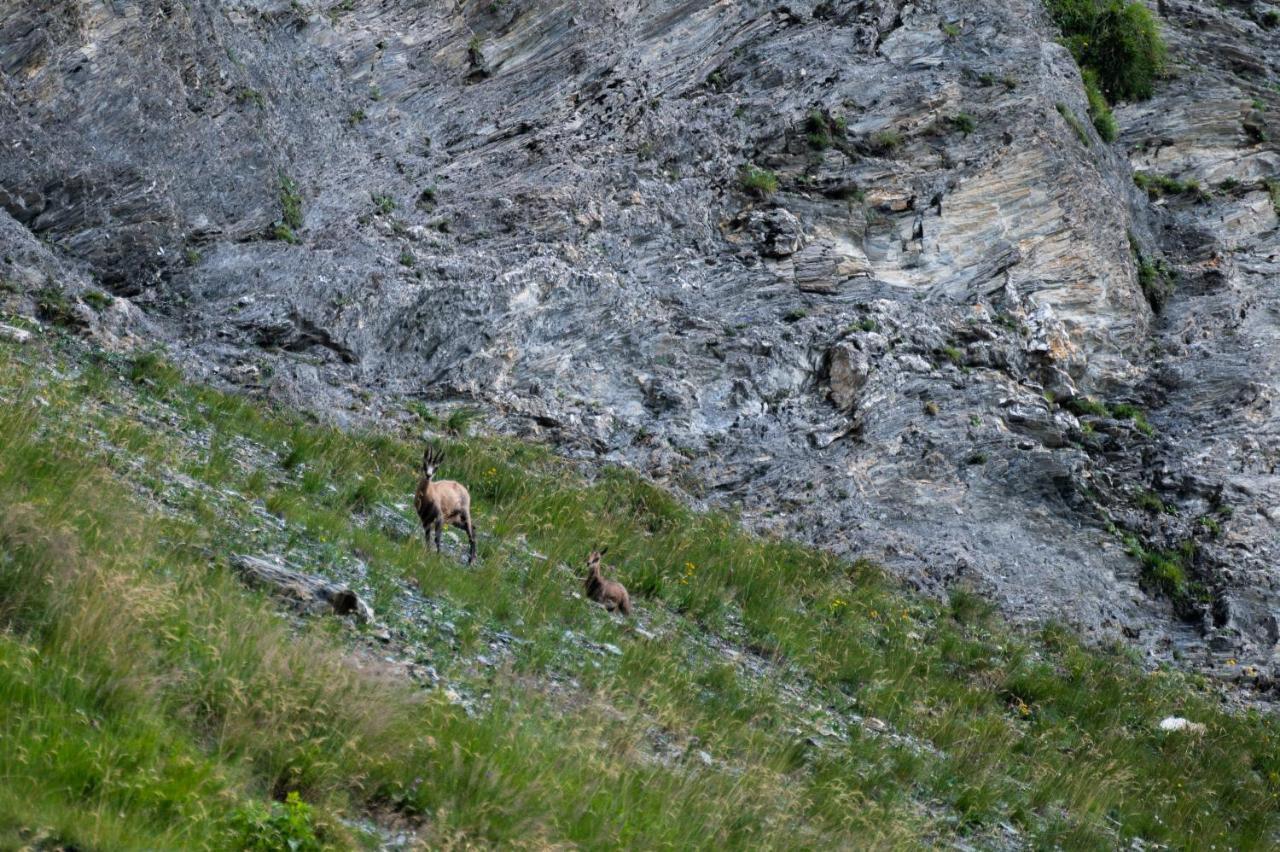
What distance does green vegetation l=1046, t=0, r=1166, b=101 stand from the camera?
99.6ft

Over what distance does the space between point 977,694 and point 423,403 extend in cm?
1012

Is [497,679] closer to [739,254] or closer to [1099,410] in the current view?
[739,254]

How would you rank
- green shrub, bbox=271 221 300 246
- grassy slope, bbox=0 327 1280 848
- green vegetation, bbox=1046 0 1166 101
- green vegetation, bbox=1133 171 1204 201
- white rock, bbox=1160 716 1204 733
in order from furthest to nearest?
1. green vegetation, bbox=1046 0 1166 101
2. green vegetation, bbox=1133 171 1204 201
3. green shrub, bbox=271 221 300 246
4. white rock, bbox=1160 716 1204 733
5. grassy slope, bbox=0 327 1280 848

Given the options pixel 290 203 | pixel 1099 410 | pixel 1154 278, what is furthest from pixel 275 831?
pixel 1154 278

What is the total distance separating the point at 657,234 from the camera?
23.4 m

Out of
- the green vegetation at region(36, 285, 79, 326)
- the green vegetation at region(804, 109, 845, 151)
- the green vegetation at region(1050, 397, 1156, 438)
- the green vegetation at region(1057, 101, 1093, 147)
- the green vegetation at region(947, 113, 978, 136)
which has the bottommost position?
the green vegetation at region(1050, 397, 1156, 438)

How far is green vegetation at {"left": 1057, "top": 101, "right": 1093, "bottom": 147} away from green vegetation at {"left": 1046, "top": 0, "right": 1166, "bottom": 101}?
4.76 metres

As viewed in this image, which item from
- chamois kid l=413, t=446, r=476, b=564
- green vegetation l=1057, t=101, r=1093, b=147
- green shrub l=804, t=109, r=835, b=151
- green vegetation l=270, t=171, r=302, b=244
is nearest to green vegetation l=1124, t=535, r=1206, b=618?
green vegetation l=1057, t=101, r=1093, b=147

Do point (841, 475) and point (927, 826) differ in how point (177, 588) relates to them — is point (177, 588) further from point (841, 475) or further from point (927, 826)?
point (841, 475)

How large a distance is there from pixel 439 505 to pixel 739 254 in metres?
13.0

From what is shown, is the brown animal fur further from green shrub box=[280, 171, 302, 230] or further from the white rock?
green shrub box=[280, 171, 302, 230]

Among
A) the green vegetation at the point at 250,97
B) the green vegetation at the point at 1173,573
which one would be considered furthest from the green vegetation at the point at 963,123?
the green vegetation at the point at 250,97

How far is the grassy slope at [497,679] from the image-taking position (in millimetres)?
5574

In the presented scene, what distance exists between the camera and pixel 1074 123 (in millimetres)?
26234
